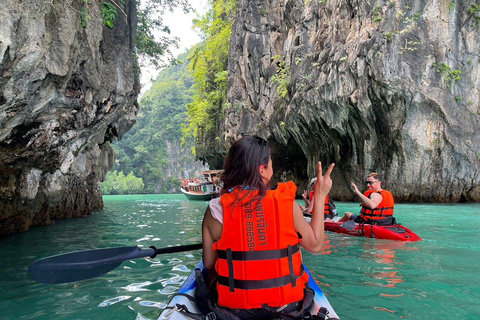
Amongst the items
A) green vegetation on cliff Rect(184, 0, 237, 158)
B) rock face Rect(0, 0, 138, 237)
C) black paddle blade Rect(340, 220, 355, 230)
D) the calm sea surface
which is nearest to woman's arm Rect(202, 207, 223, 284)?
the calm sea surface

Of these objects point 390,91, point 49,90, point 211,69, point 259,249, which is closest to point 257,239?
point 259,249

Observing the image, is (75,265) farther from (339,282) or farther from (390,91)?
(390,91)

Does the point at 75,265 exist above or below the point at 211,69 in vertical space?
below

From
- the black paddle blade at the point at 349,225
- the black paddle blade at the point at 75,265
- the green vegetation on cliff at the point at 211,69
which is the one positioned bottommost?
the black paddle blade at the point at 349,225

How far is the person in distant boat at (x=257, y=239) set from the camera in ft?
5.80

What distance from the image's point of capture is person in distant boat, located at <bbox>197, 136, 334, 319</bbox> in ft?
5.80

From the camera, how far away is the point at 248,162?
73.2 inches

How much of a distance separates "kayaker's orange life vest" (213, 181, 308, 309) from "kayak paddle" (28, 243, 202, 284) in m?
1.43

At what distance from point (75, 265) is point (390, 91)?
13.1 metres

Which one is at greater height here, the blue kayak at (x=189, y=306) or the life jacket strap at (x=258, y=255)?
the life jacket strap at (x=258, y=255)

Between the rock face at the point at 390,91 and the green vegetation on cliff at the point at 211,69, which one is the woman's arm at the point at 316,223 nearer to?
the rock face at the point at 390,91

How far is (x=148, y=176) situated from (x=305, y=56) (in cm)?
4787

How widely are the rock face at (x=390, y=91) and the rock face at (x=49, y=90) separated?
8.77 metres

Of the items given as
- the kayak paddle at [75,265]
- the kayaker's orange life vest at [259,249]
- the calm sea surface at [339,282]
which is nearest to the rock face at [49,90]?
the calm sea surface at [339,282]
